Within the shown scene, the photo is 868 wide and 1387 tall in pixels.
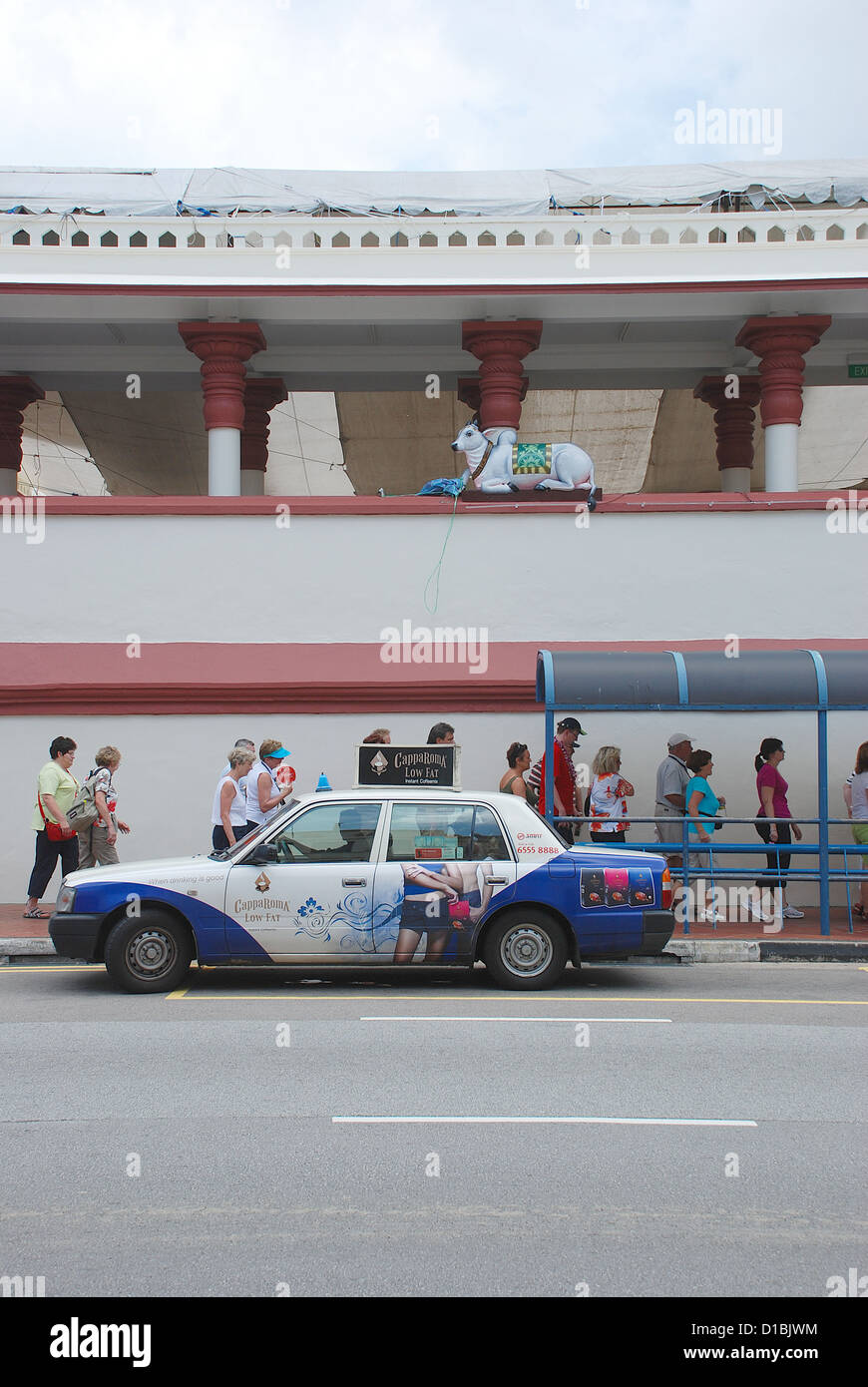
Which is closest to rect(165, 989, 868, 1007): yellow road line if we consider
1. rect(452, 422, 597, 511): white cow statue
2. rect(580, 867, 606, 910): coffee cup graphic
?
rect(580, 867, 606, 910): coffee cup graphic

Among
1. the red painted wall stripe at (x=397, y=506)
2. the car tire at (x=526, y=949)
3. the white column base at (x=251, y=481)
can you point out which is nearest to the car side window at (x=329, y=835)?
the car tire at (x=526, y=949)

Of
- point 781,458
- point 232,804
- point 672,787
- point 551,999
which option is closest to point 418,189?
point 781,458

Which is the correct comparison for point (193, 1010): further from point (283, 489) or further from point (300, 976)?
point (283, 489)

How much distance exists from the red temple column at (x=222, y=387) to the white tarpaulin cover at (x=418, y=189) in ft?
6.76

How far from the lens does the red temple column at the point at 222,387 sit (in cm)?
1672

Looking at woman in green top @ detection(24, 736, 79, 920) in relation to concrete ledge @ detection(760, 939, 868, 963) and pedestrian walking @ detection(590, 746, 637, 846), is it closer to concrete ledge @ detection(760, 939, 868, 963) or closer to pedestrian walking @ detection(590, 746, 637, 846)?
pedestrian walking @ detection(590, 746, 637, 846)

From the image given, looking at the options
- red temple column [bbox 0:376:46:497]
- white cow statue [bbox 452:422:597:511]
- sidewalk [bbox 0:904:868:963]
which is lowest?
sidewalk [bbox 0:904:868:963]

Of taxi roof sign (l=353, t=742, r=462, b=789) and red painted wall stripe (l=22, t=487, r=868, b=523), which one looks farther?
red painted wall stripe (l=22, t=487, r=868, b=523)

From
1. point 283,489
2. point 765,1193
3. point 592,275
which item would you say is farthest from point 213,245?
point 765,1193

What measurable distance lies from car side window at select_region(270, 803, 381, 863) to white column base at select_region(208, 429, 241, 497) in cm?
768

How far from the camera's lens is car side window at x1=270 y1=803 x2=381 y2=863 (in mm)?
9844

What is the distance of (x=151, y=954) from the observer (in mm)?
9734

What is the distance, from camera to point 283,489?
28969 millimetres

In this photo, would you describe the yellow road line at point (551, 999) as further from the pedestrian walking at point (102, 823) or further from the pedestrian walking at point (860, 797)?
the pedestrian walking at point (860, 797)
